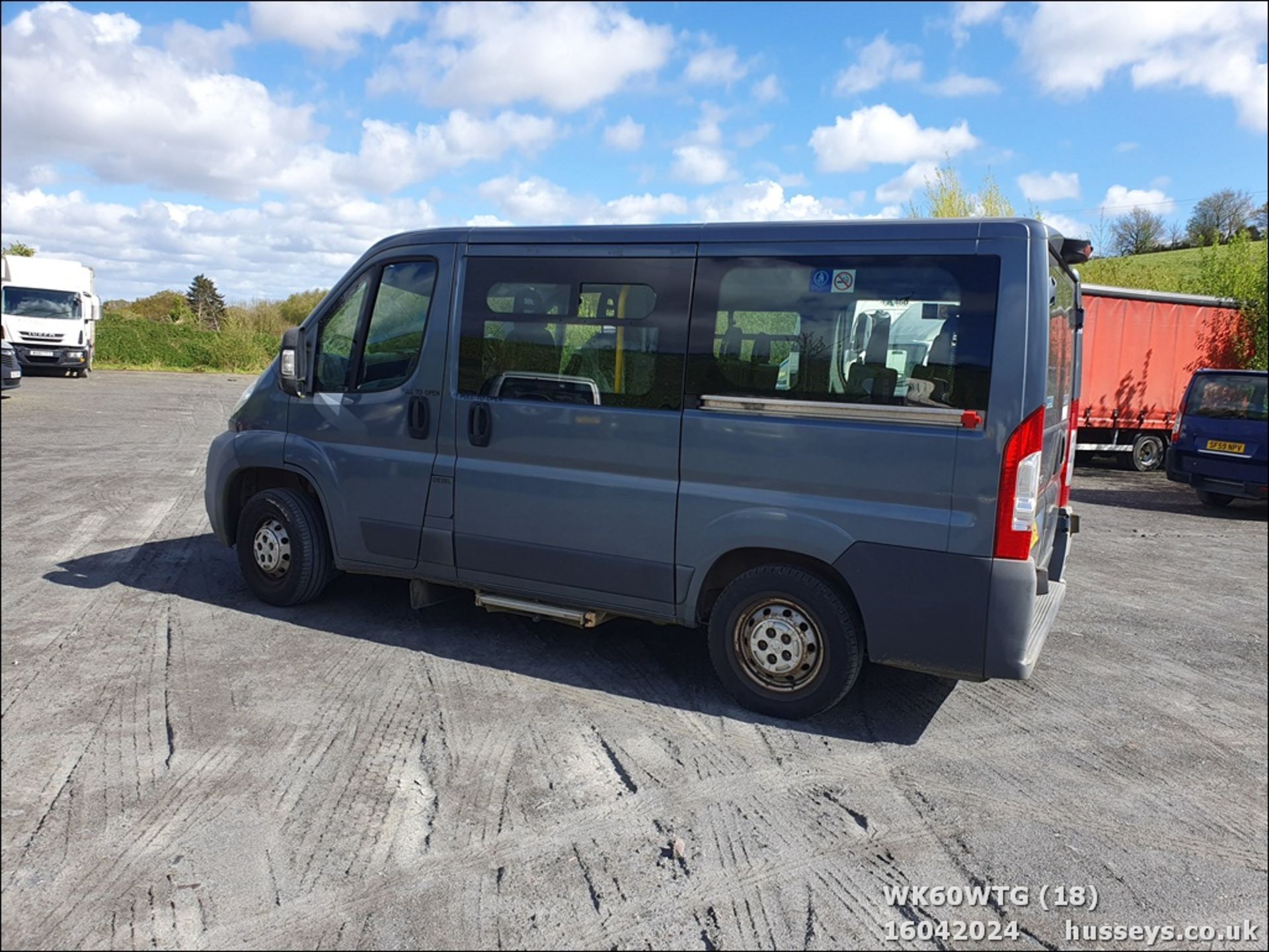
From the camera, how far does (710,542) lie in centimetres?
487

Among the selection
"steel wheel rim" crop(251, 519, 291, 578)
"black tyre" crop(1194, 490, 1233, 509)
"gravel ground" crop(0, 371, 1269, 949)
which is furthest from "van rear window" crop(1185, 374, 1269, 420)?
"steel wheel rim" crop(251, 519, 291, 578)

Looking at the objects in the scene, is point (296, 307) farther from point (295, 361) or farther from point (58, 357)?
point (58, 357)

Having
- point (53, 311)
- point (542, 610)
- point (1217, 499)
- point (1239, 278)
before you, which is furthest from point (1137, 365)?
point (53, 311)

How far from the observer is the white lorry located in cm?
2531

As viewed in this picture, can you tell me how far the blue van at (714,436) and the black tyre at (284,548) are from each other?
0.06 feet

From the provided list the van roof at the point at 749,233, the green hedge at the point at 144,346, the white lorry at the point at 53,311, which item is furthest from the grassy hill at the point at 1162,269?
the green hedge at the point at 144,346

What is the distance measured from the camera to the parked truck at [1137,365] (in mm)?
17594

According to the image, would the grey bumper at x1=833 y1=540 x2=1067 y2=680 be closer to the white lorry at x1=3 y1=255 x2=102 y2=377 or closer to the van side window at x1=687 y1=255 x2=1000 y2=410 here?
the van side window at x1=687 y1=255 x2=1000 y2=410

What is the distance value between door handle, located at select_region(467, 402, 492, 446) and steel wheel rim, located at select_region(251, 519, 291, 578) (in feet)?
5.11

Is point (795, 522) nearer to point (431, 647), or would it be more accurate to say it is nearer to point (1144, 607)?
point (431, 647)

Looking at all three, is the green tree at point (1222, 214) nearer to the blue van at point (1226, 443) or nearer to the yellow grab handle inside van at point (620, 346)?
the blue van at point (1226, 443)

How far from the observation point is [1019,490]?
416cm

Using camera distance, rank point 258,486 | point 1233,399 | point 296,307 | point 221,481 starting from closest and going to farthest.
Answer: point 1233,399
point 221,481
point 258,486
point 296,307

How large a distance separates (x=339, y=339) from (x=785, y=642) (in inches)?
129
